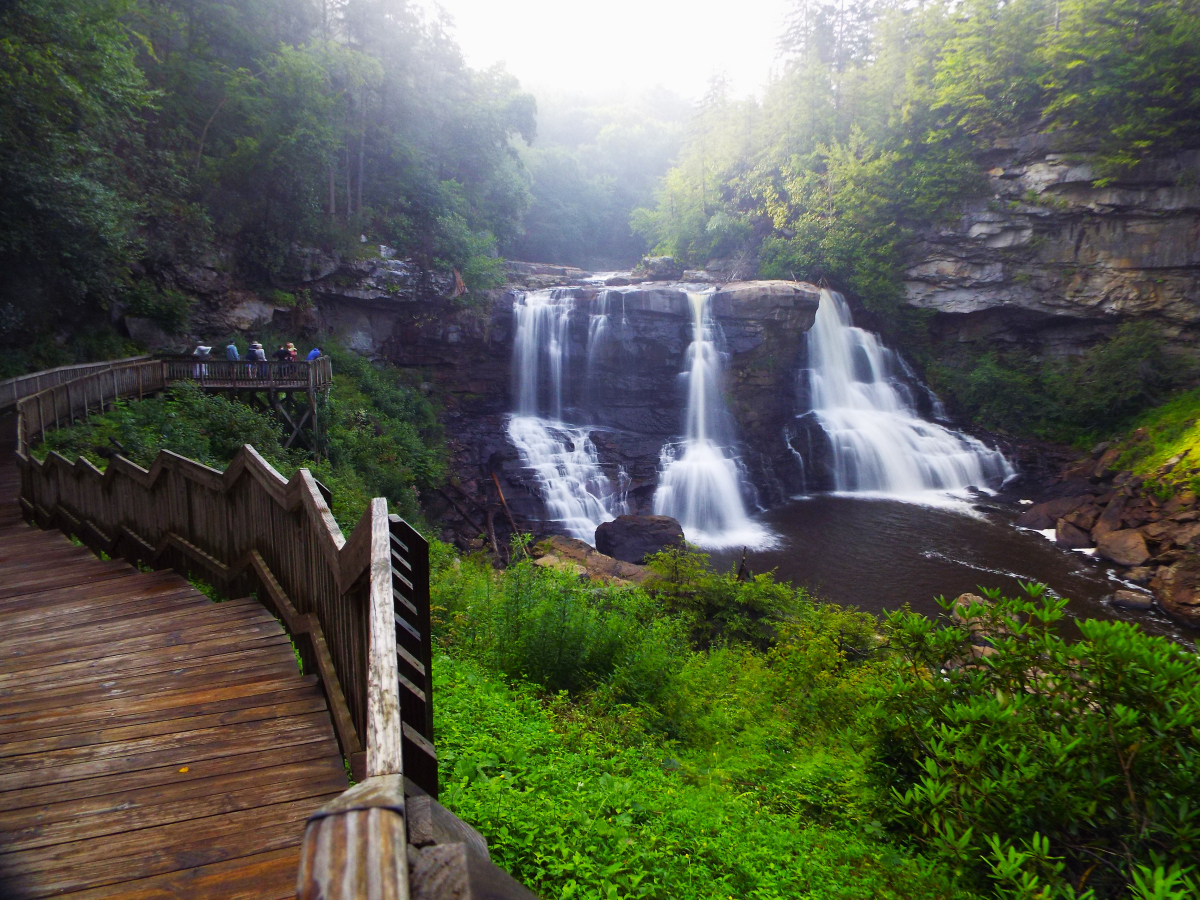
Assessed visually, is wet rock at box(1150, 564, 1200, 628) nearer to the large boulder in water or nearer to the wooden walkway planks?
the large boulder in water


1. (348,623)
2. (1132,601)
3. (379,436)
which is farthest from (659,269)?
(348,623)

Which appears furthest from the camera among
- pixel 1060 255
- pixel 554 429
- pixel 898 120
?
pixel 898 120

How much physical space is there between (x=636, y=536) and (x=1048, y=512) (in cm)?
1419

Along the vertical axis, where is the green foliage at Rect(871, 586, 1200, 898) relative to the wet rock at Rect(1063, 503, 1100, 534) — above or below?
above

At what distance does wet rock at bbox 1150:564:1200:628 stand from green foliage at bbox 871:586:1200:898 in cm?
1577

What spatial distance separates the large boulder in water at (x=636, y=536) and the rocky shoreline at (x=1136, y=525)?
1133 centimetres

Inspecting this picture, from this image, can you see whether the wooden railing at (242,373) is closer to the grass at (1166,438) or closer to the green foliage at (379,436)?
the green foliage at (379,436)

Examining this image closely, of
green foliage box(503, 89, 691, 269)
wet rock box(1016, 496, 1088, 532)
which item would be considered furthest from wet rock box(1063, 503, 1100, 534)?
green foliage box(503, 89, 691, 269)

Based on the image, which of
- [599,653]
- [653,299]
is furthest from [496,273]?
[599,653]

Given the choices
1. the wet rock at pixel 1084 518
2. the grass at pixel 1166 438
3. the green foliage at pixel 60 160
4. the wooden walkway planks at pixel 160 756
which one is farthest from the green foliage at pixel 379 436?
the grass at pixel 1166 438

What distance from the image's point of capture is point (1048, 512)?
70.6 feet

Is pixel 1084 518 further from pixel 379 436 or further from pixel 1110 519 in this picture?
pixel 379 436

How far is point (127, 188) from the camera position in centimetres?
1948

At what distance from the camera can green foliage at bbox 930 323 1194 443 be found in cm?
2453
